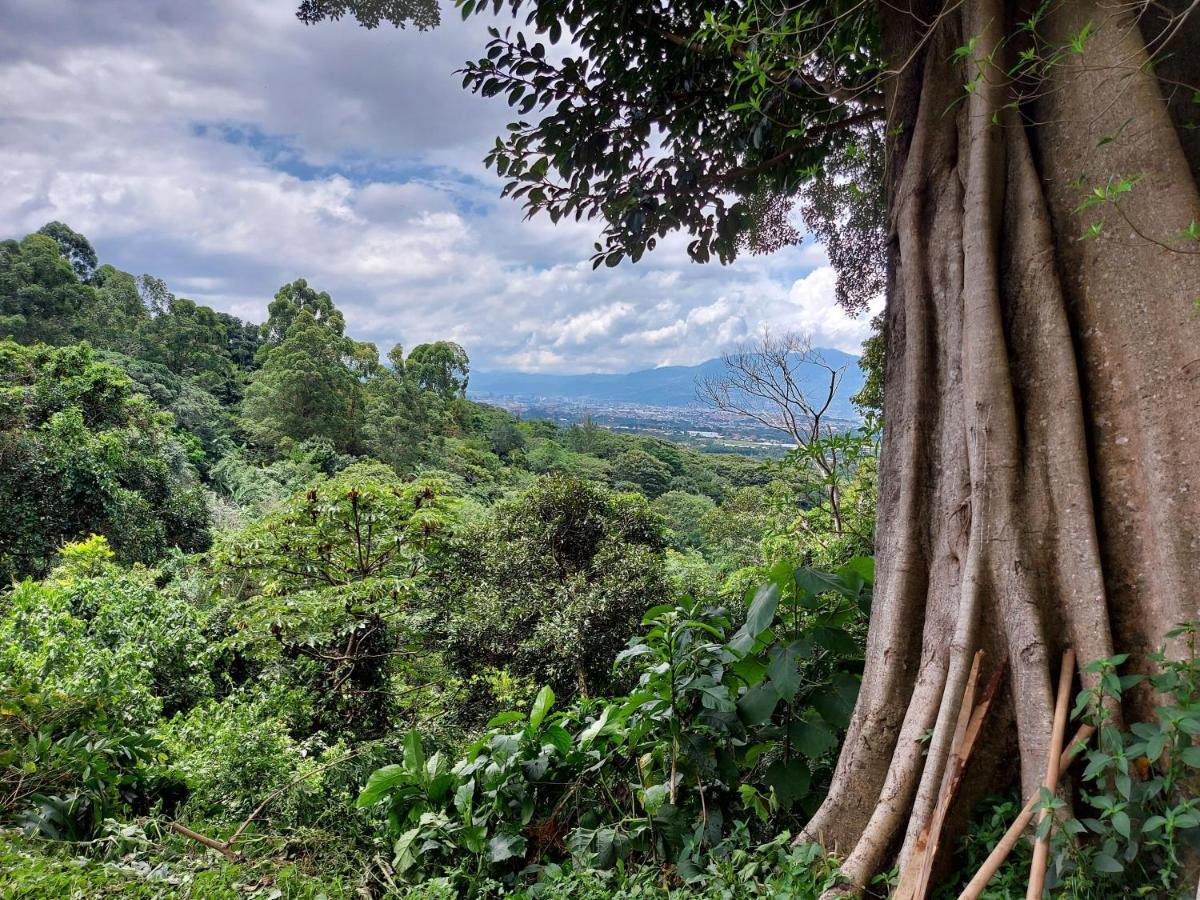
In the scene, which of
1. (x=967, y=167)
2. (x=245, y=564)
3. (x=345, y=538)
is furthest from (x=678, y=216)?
(x=245, y=564)

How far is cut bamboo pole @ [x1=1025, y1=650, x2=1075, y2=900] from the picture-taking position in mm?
1068

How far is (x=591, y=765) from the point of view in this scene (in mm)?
1997

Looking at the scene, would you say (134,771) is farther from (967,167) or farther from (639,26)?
(639,26)

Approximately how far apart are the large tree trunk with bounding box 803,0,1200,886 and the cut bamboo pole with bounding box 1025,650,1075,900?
0.14 ft

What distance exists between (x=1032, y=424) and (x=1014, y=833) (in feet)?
3.08

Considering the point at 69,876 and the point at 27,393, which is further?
→ the point at 27,393

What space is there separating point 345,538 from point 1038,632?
532 centimetres

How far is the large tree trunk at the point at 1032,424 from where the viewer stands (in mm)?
1343

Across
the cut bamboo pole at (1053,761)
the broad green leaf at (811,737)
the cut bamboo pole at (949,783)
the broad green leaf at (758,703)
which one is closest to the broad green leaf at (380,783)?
the broad green leaf at (758,703)

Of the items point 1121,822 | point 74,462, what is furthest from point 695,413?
point 74,462

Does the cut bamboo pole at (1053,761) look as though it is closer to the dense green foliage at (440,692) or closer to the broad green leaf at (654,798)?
the dense green foliage at (440,692)

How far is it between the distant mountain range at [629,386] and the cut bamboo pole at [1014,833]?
4.10 meters

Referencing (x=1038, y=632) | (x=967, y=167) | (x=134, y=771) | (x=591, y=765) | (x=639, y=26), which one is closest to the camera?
(x=1038, y=632)

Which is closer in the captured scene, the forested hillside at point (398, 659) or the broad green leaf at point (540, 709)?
the forested hillside at point (398, 659)
